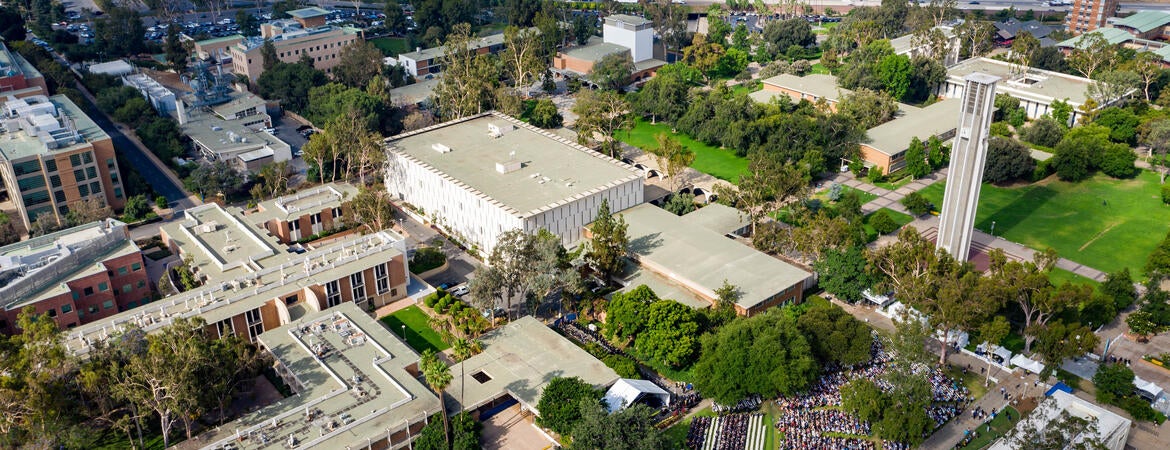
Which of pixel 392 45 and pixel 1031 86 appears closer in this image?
pixel 1031 86

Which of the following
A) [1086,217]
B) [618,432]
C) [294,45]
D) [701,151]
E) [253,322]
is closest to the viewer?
[618,432]

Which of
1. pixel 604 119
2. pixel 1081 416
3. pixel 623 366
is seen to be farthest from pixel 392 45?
pixel 1081 416

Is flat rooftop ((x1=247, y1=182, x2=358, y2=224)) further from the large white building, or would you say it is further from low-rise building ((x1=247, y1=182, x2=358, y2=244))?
the large white building

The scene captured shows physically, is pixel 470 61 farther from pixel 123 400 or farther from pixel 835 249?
pixel 123 400

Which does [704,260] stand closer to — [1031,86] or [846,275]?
[846,275]

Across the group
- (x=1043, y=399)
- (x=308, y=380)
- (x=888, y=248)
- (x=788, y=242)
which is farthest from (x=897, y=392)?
(x=308, y=380)

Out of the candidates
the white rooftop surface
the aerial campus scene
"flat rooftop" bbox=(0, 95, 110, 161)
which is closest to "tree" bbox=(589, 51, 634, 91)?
the aerial campus scene
